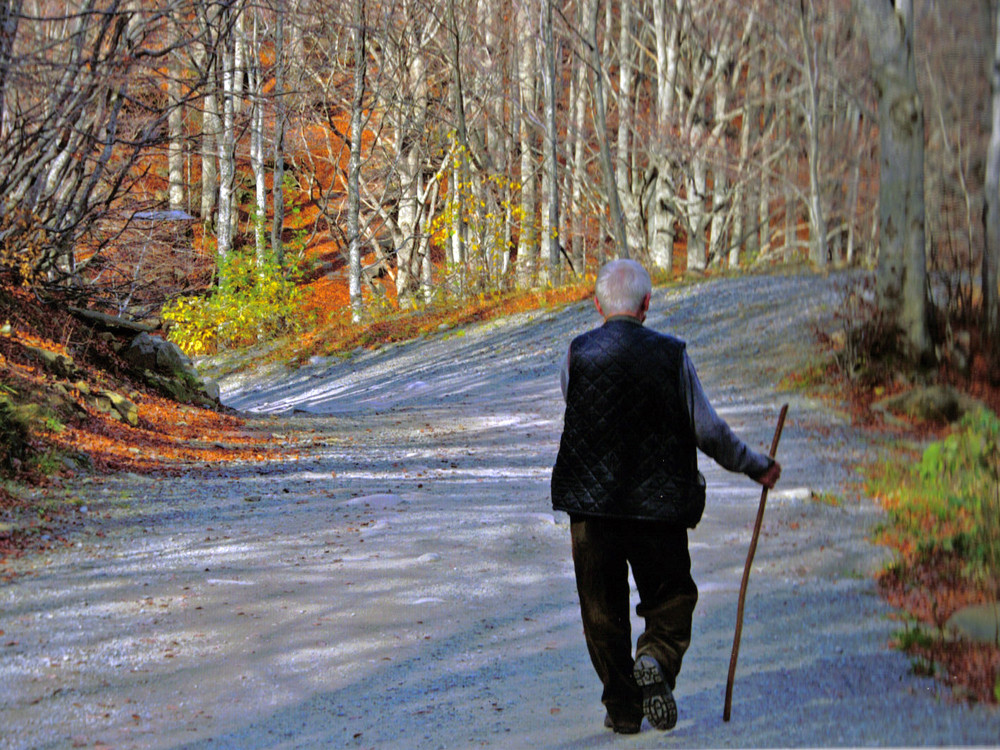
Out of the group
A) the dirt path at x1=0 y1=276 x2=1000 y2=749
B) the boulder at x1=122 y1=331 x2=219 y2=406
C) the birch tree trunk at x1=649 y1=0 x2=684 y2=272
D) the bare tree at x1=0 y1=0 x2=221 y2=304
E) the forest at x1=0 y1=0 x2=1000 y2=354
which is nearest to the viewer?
the dirt path at x1=0 y1=276 x2=1000 y2=749

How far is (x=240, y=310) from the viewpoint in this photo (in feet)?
89.1

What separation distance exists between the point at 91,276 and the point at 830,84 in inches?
790

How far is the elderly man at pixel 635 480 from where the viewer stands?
12.9ft

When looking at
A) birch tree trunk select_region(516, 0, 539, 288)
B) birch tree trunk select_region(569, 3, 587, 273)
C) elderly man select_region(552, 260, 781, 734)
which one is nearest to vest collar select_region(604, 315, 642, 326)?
elderly man select_region(552, 260, 781, 734)

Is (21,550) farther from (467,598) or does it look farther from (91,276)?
(91,276)

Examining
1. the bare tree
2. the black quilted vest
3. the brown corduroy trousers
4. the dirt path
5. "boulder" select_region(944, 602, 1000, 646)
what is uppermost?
the bare tree

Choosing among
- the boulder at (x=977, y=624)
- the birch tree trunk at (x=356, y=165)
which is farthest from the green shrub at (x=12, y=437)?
the birch tree trunk at (x=356, y=165)

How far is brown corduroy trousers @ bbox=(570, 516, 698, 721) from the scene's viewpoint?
398 cm

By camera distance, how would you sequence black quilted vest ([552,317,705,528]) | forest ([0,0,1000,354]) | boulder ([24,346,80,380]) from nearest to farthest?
black quilted vest ([552,317,705,528]) < boulder ([24,346,80,380]) < forest ([0,0,1000,354])

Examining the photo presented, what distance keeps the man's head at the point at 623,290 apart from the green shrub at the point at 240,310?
23515mm

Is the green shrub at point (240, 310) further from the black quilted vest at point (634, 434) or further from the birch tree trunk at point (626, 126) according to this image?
the black quilted vest at point (634, 434)

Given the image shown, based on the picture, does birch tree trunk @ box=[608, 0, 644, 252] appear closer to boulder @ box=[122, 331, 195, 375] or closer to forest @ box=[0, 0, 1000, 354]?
forest @ box=[0, 0, 1000, 354]

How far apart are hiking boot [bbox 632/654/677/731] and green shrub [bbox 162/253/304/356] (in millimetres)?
23829

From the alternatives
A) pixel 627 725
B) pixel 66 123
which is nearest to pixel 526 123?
pixel 66 123
